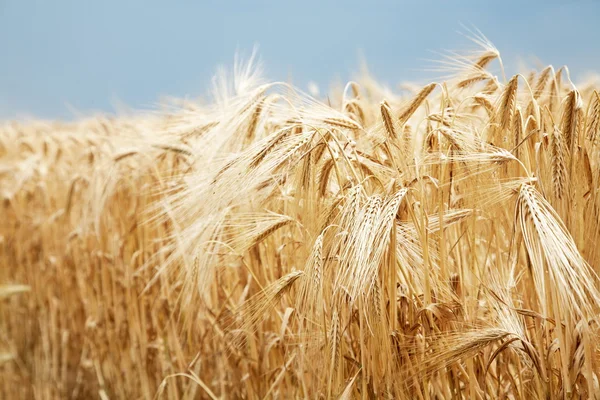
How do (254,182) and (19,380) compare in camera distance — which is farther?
(19,380)

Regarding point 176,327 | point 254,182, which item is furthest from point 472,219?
point 176,327

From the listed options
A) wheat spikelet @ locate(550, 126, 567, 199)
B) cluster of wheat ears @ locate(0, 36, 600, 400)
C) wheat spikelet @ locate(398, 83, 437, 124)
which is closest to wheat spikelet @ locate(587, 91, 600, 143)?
cluster of wheat ears @ locate(0, 36, 600, 400)

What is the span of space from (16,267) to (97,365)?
4.03 feet

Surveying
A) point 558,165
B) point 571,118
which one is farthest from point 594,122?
point 558,165

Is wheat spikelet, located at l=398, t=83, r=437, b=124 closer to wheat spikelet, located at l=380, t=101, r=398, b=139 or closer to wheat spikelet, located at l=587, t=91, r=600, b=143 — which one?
wheat spikelet, located at l=380, t=101, r=398, b=139

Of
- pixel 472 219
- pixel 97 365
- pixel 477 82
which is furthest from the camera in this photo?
pixel 97 365

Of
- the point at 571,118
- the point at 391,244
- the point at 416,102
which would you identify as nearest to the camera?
the point at 391,244

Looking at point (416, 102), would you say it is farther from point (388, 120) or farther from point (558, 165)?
point (558, 165)

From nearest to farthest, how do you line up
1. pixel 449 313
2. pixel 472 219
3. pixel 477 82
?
pixel 449 313, pixel 472 219, pixel 477 82

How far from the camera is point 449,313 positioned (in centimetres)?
118

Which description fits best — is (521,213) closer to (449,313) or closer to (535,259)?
(535,259)

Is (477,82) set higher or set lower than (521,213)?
higher

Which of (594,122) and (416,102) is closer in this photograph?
(594,122)

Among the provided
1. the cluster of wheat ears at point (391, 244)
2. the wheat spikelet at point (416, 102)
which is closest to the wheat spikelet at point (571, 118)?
the cluster of wheat ears at point (391, 244)
